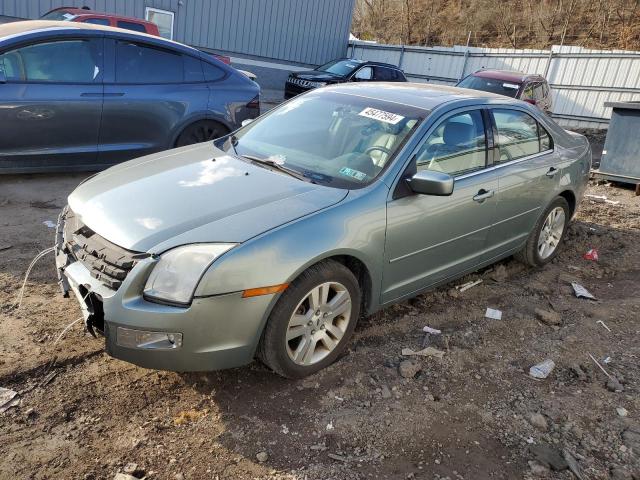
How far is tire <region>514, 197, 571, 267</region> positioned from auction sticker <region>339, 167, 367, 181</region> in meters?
2.21

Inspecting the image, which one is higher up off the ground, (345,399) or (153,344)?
(153,344)

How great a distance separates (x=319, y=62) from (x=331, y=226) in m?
19.0

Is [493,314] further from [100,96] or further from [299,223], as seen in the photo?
[100,96]

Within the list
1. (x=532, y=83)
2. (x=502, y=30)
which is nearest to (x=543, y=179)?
(x=532, y=83)

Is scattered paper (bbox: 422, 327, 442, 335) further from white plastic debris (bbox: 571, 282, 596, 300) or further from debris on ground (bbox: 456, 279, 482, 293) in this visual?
white plastic debris (bbox: 571, 282, 596, 300)

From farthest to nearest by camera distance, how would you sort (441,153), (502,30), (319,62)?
(502,30)
(319,62)
(441,153)

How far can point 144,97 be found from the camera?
6.12 m

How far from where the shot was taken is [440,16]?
93.1 feet

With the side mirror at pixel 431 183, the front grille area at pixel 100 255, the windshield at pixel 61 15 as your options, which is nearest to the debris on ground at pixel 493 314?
the side mirror at pixel 431 183

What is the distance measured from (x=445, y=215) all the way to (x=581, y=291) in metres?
1.91

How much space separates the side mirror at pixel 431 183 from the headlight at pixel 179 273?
131 centimetres

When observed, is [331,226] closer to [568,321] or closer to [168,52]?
[568,321]

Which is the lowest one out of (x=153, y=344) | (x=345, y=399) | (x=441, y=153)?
(x=345, y=399)

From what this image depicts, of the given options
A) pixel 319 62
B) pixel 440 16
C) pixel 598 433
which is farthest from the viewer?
pixel 440 16
